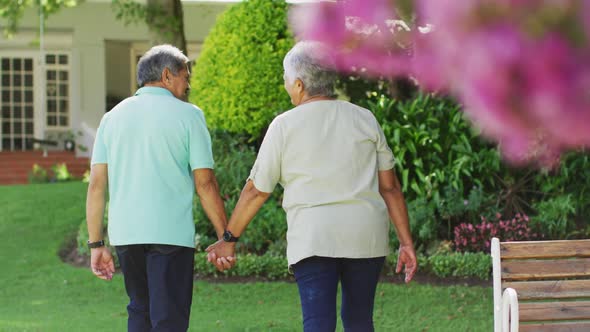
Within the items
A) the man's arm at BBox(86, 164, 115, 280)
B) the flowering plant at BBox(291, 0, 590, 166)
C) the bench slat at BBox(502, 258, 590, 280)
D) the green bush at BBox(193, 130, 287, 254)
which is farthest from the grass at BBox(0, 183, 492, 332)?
the flowering plant at BBox(291, 0, 590, 166)

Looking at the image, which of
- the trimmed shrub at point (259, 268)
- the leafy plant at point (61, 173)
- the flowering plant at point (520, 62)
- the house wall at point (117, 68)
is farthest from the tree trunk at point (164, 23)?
the flowering plant at point (520, 62)

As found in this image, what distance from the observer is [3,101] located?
22.0m

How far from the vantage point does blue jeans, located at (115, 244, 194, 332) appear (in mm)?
3961

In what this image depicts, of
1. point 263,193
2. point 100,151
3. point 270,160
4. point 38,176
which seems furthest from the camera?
point 38,176

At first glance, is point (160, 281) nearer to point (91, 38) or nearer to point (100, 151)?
point (100, 151)

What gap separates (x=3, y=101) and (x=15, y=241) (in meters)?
11.7

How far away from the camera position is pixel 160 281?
3.95 m

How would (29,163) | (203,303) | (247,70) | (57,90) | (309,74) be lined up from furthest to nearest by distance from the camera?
(57,90) < (29,163) < (247,70) < (203,303) < (309,74)

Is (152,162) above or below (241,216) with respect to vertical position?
above

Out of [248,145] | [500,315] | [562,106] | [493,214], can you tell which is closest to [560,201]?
[493,214]

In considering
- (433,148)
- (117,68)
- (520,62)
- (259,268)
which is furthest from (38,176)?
(520,62)

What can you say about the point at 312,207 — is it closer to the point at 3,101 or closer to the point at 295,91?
the point at 295,91

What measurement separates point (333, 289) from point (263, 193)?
54cm

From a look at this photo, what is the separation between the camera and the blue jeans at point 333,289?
3.65m
